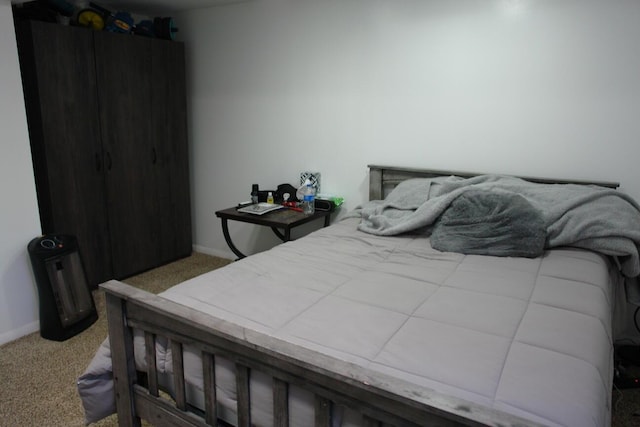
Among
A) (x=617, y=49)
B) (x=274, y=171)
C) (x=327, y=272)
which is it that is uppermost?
(x=617, y=49)

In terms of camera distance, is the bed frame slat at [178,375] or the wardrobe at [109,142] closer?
the bed frame slat at [178,375]

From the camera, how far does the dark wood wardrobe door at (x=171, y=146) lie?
3.47 meters

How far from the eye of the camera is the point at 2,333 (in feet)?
8.14

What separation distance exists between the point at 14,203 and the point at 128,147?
987 mm

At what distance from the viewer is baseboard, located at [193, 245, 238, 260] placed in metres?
3.95

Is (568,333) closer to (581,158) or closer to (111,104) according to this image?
(581,158)

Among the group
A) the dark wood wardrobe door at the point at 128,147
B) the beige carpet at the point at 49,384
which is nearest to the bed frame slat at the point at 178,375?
the beige carpet at the point at 49,384

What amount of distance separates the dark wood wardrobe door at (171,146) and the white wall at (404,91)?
0.60ft

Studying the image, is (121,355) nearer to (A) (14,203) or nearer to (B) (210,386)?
(B) (210,386)

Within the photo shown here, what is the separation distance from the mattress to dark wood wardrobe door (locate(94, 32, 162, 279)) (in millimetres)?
1826

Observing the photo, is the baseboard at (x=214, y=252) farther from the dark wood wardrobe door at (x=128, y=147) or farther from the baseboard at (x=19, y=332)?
the baseboard at (x=19, y=332)

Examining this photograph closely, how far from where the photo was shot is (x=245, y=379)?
3.84ft

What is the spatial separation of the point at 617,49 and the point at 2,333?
147 inches

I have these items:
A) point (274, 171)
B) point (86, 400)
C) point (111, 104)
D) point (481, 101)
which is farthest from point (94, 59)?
point (481, 101)
